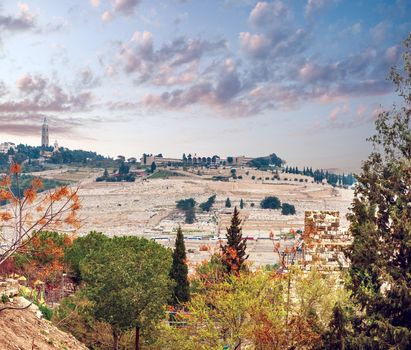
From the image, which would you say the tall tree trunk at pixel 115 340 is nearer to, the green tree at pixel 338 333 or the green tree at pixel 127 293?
the green tree at pixel 127 293

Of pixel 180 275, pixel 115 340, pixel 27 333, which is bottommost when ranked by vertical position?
pixel 180 275

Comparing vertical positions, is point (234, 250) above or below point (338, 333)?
below

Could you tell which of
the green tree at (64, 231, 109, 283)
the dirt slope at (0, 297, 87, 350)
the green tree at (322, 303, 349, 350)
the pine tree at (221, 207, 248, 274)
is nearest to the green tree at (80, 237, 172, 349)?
the dirt slope at (0, 297, 87, 350)

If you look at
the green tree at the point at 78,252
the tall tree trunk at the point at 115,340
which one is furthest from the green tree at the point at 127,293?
the green tree at the point at 78,252

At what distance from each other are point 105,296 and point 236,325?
467 centimetres

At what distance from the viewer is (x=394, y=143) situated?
13.7 m

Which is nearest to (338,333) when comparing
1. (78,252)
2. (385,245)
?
(385,245)

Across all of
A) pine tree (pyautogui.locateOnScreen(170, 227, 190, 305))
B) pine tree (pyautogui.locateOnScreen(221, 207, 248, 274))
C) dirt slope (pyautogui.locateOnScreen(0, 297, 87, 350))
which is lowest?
pine tree (pyautogui.locateOnScreen(170, 227, 190, 305))

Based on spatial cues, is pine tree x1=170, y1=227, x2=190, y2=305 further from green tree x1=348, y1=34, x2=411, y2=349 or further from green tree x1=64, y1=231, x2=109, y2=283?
green tree x1=348, y1=34, x2=411, y2=349

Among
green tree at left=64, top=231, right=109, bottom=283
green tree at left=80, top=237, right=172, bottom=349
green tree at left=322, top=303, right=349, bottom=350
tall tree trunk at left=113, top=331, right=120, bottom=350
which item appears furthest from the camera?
green tree at left=64, top=231, right=109, bottom=283

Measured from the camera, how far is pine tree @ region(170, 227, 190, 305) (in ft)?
110

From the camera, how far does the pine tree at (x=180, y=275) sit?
33.6 meters

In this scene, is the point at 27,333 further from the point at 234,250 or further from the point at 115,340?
the point at 234,250

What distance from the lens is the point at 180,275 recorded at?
3416cm
